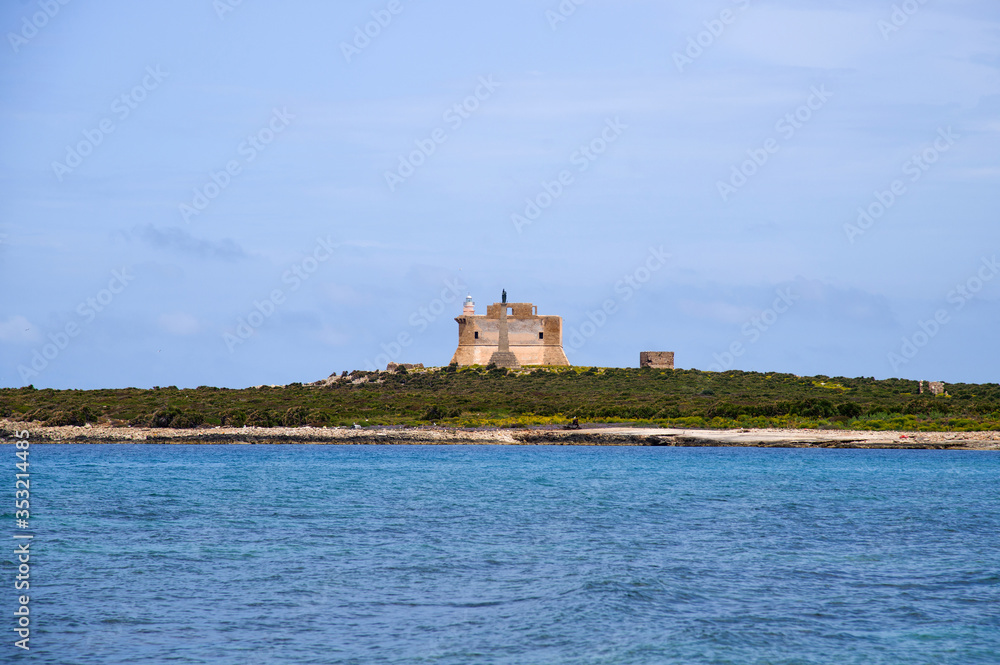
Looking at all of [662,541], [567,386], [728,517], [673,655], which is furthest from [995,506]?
[567,386]

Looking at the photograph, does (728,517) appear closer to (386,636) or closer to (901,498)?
(901,498)

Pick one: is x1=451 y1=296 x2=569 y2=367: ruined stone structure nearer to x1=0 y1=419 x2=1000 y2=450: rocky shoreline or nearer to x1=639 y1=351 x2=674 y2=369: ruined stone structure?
x1=639 y1=351 x2=674 y2=369: ruined stone structure

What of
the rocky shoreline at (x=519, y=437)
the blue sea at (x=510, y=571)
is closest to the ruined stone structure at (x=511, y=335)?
the rocky shoreline at (x=519, y=437)

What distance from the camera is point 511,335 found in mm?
71625

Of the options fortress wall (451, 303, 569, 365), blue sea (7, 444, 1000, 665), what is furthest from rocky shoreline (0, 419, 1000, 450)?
fortress wall (451, 303, 569, 365)

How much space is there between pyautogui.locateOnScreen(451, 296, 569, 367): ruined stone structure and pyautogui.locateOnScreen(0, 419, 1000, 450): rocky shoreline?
90.9 ft

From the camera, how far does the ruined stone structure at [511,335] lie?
7112 centimetres

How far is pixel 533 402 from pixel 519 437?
28.7 feet

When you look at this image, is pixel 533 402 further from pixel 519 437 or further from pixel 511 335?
pixel 511 335

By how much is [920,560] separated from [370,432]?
1202 inches

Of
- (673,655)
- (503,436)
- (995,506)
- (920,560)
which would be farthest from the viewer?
(503,436)

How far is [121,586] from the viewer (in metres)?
12.1

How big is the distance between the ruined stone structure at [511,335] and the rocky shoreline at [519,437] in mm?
27703

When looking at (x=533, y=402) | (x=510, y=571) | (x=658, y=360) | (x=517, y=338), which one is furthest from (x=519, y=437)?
(x=658, y=360)
